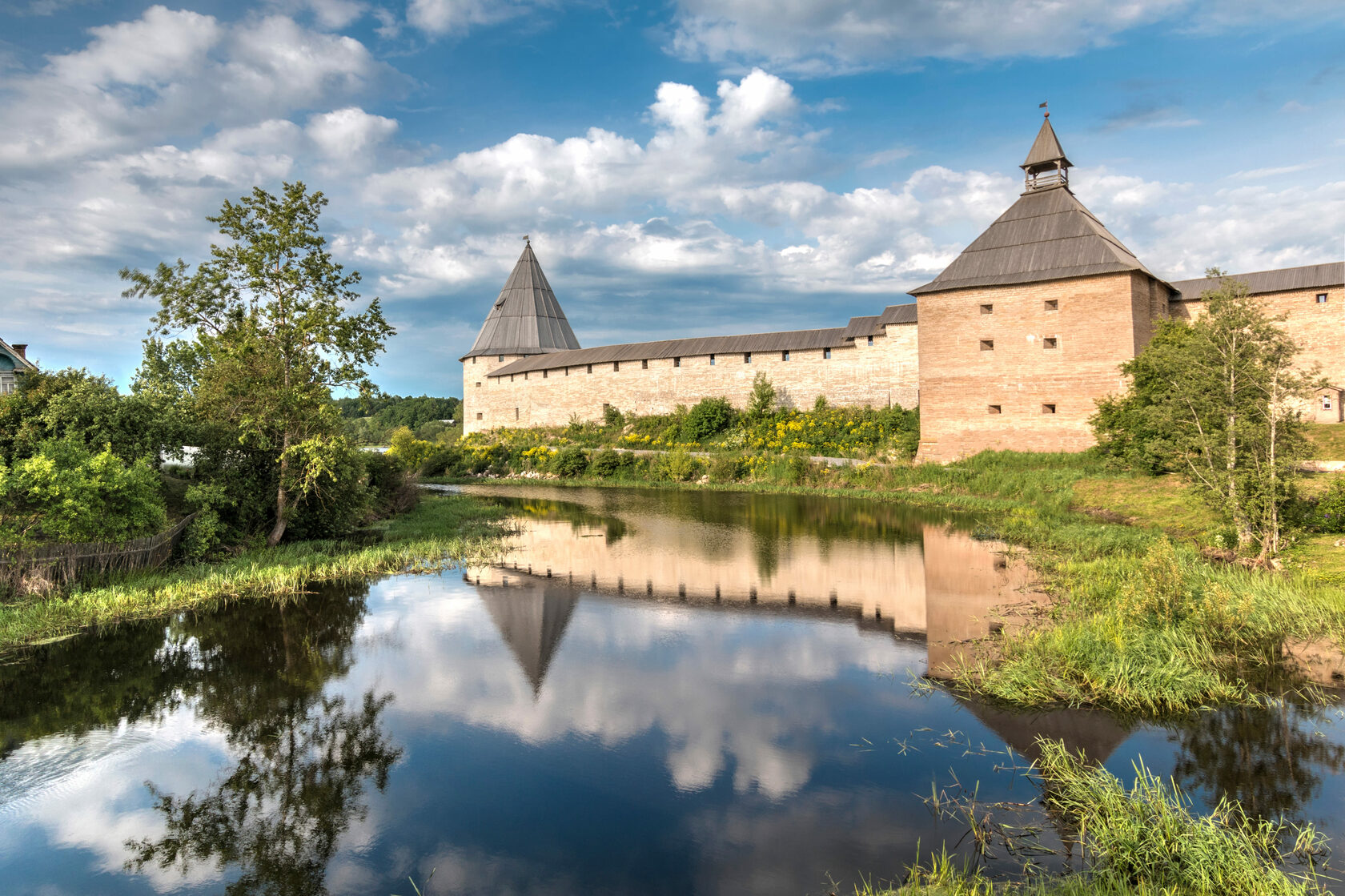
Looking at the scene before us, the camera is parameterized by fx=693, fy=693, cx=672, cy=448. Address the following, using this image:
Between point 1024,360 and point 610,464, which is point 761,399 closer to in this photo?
point 610,464

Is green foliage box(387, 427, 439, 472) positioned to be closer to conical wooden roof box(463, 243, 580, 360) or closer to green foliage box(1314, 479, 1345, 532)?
conical wooden roof box(463, 243, 580, 360)

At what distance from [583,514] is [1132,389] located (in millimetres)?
12923

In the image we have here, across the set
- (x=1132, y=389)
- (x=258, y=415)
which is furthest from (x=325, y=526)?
(x=1132, y=389)

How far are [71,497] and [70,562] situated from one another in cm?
82

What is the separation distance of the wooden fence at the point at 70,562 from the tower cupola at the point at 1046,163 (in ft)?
76.9

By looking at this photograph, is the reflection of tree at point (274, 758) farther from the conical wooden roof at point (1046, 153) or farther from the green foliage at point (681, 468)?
the conical wooden roof at point (1046, 153)

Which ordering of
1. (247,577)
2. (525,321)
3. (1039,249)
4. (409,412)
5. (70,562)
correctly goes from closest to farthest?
(70,562)
(247,577)
(1039,249)
(525,321)
(409,412)

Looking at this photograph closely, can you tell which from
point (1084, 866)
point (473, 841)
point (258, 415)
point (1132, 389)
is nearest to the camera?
point (1084, 866)

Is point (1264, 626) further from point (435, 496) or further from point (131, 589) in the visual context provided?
point (435, 496)

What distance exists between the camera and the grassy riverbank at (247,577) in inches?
272

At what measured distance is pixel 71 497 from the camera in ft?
24.1

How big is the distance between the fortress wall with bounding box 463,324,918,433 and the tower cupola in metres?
5.61

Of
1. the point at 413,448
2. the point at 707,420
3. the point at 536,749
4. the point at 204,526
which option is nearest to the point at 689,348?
the point at 707,420

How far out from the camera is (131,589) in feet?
25.1
